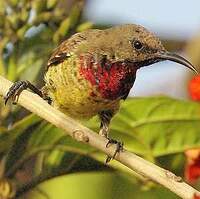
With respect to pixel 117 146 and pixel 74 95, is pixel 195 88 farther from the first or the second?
pixel 74 95

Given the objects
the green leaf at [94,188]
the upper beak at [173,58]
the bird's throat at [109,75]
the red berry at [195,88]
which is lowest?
the green leaf at [94,188]

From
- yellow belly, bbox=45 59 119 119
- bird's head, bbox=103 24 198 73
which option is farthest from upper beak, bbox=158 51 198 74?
yellow belly, bbox=45 59 119 119

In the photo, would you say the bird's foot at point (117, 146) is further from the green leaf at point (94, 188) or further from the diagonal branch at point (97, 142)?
the green leaf at point (94, 188)

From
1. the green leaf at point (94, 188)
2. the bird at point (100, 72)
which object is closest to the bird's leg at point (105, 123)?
the bird at point (100, 72)

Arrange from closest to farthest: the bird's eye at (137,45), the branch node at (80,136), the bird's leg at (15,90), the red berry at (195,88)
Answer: the branch node at (80,136), the bird's leg at (15,90), the red berry at (195,88), the bird's eye at (137,45)

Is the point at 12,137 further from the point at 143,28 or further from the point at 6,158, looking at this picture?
the point at 143,28

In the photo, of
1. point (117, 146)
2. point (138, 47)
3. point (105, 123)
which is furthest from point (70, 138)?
point (138, 47)

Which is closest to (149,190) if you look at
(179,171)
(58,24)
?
(179,171)
